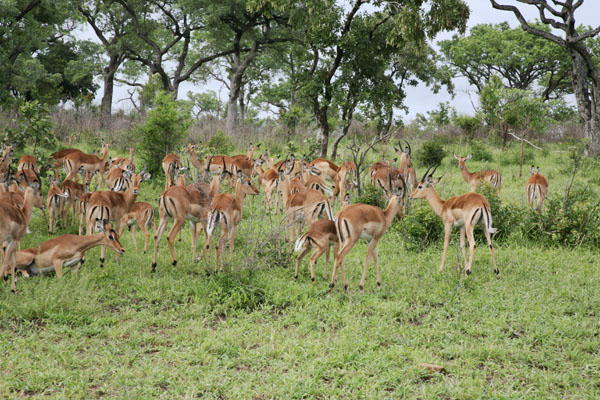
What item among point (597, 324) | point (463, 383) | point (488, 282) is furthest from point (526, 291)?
point (463, 383)

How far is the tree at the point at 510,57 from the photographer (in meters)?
27.1

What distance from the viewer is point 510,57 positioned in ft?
92.2

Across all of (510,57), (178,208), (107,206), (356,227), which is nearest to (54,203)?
(107,206)

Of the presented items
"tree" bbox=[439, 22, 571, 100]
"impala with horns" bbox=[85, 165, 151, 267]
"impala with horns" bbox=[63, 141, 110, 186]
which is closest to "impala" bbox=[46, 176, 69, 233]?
"impala with horns" bbox=[85, 165, 151, 267]

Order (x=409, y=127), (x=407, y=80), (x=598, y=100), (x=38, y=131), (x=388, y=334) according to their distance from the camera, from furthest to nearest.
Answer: (x=409, y=127) → (x=407, y=80) → (x=598, y=100) → (x=38, y=131) → (x=388, y=334)

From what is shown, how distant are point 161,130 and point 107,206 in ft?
16.2

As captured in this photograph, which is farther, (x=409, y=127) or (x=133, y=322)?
(x=409, y=127)

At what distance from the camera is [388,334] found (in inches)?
175

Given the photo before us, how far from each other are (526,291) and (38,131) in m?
8.23

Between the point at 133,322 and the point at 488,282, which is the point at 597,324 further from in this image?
the point at 133,322

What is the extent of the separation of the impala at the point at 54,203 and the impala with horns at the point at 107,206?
777 millimetres

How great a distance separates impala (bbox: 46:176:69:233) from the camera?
273 inches

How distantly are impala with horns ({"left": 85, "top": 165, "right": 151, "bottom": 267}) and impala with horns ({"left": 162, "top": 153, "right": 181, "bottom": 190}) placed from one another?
270 cm

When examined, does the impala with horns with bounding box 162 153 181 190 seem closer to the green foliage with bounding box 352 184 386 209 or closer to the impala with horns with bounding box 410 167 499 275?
the green foliage with bounding box 352 184 386 209
